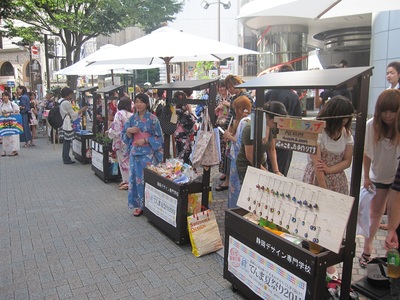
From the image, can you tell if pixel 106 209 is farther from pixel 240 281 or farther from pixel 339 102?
pixel 339 102

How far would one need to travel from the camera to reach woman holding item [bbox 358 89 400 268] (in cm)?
300

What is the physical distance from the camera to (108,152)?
287 inches

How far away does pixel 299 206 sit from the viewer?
2.70 m

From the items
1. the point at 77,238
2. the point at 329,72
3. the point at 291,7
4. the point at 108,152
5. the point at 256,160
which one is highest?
the point at 291,7

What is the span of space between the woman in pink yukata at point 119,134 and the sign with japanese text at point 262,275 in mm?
3997

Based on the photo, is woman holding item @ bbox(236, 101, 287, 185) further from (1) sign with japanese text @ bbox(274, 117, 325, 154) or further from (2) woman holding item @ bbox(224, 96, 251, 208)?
(1) sign with japanese text @ bbox(274, 117, 325, 154)

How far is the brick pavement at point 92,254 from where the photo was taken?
3395 mm

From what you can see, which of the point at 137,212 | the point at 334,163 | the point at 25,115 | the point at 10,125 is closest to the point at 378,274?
the point at 334,163

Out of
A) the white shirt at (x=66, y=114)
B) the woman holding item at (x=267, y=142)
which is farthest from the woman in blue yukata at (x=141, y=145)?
the white shirt at (x=66, y=114)

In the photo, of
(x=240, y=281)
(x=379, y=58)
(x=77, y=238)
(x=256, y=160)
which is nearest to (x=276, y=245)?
Answer: (x=240, y=281)

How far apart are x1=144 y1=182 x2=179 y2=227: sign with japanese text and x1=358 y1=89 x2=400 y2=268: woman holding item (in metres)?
2.09

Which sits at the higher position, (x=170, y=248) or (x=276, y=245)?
(x=276, y=245)

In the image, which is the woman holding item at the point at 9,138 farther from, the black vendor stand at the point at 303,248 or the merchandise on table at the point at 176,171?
the black vendor stand at the point at 303,248

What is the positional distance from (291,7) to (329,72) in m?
1.57
